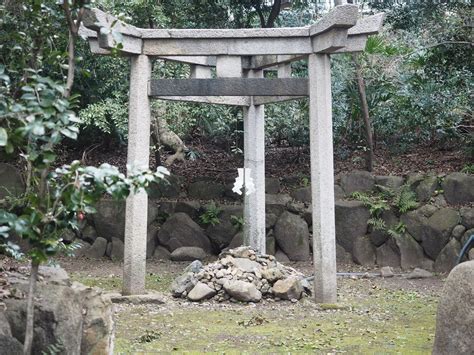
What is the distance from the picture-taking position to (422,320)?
6375 mm

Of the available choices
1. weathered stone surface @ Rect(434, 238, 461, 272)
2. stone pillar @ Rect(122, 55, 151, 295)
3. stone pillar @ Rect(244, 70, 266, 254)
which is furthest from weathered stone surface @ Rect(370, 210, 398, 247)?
stone pillar @ Rect(122, 55, 151, 295)

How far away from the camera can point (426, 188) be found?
34.1ft

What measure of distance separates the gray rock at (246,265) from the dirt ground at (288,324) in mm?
584

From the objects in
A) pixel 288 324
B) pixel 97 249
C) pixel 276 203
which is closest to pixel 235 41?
pixel 288 324

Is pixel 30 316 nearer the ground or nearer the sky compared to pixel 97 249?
nearer the ground

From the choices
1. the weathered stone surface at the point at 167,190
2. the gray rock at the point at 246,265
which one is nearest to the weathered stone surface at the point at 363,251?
the gray rock at the point at 246,265

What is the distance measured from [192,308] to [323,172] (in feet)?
6.90

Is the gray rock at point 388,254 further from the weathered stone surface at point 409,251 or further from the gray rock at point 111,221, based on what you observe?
the gray rock at point 111,221

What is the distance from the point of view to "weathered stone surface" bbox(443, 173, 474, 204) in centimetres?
1011

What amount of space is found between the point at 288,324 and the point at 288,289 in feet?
3.96

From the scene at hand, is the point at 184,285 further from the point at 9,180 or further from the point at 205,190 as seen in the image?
the point at 9,180

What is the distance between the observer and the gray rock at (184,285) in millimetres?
7449

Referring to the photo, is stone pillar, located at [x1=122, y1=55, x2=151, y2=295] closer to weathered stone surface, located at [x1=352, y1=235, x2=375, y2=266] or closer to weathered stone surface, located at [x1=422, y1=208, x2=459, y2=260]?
weathered stone surface, located at [x1=352, y1=235, x2=375, y2=266]

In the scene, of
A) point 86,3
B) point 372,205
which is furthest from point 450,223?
point 86,3
